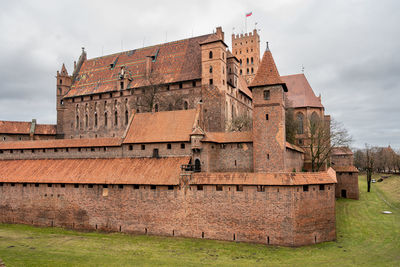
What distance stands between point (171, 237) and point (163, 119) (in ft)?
40.9

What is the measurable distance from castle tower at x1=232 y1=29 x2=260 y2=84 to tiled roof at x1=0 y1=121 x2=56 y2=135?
140 feet

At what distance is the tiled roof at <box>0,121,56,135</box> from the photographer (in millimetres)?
47688

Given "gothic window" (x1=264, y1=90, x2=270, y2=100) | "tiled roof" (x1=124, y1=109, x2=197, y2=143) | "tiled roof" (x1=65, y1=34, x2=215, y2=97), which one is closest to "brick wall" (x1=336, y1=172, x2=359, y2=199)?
"gothic window" (x1=264, y1=90, x2=270, y2=100)

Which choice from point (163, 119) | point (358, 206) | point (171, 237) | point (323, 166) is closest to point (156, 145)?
point (163, 119)

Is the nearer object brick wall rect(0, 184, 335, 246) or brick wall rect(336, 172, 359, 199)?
brick wall rect(0, 184, 335, 246)

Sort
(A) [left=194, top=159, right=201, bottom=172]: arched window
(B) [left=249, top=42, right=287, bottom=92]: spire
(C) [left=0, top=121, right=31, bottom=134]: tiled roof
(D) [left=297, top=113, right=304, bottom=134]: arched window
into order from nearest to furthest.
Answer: (B) [left=249, top=42, right=287, bottom=92]: spire → (A) [left=194, top=159, right=201, bottom=172]: arched window → (D) [left=297, top=113, right=304, bottom=134]: arched window → (C) [left=0, top=121, right=31, bottom=134]: tiled roof

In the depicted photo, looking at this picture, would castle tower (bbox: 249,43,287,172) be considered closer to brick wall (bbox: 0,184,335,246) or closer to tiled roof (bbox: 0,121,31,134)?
brick wall (bbox: 0,184,335,246)

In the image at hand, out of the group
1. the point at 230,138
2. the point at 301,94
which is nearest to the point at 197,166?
the point at 230,138

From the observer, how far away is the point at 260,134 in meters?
27.7

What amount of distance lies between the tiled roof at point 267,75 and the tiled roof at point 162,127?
745cm

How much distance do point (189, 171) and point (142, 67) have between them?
1052 inches

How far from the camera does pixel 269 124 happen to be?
27.5 metres

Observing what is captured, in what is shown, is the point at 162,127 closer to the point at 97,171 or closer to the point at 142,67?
the point at 97,171

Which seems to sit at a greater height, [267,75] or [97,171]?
[267,75]
